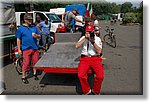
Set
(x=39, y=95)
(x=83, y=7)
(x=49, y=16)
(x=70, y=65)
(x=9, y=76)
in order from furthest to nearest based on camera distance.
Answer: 1. (x=49, y=16)
2. (x=83, y=7)
3. (x=9, y=76)
4. (x=70, y=65)
5. (x=39, y=95)

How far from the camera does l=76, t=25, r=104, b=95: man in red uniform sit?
461cm

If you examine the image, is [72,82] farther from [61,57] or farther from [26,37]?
[26,37]

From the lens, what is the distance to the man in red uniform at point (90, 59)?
461 centimetres

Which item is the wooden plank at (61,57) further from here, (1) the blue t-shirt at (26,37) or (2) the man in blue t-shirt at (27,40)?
(1) the blue t-shirt at (26,37)

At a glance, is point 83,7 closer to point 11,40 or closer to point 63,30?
point 63,30

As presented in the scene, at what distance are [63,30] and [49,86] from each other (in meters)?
2.80

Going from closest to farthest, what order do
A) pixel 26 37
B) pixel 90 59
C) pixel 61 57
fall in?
pixel 90 59
pixel 26 37
pixel 61 57

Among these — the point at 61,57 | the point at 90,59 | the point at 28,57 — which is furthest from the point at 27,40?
the point at 90,59

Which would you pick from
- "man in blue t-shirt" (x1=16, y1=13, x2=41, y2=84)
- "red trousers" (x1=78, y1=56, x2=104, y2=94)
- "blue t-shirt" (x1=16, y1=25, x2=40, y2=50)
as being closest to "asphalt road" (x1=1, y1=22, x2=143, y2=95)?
"man in blue t-shirt" (x1=16, y1=13, x2=41, y2=84)

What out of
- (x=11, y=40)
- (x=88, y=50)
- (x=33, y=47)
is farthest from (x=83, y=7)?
(x=88, y=50)

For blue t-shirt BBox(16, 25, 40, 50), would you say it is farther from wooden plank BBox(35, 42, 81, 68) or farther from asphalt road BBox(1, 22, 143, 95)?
asphalt road BBox(1, 22, 143, 95)

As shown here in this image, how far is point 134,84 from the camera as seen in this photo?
595 centimetres

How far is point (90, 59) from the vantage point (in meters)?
4.70

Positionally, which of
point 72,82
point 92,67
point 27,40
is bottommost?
point 72,82
